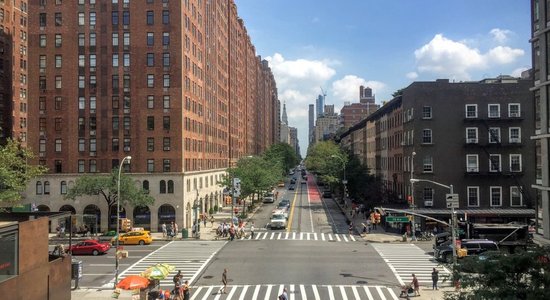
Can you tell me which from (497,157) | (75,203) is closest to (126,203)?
(75,203)

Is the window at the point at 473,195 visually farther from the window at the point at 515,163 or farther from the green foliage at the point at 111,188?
the green foliage at the point at 111,188

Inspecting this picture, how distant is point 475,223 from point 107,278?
3960 centimetres

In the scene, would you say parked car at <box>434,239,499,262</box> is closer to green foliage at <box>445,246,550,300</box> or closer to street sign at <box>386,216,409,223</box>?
street sign at <box>386,216,409,223</box>

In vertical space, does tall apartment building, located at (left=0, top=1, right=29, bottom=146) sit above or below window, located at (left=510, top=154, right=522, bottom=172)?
above

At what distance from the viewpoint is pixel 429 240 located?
185 ft

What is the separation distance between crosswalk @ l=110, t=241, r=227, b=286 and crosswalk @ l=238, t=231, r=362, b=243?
5.65 metres

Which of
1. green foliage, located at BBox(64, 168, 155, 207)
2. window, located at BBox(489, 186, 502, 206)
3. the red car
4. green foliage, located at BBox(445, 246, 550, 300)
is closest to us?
green foliage, located at BBox(445, 246, 550, 300)

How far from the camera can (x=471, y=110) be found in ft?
202

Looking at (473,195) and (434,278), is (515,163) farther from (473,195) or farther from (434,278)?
(434,278)

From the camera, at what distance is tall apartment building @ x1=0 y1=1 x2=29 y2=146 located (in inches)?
3567

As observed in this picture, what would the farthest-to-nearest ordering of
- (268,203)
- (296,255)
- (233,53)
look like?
(233,53) < (268,203) < (296,255)

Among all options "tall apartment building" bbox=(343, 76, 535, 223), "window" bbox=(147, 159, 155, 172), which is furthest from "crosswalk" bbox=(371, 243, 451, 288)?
"window" bbox=(147, 159, 155, 172)

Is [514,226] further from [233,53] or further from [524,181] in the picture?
[233,53]

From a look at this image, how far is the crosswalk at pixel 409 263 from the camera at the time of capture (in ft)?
121
